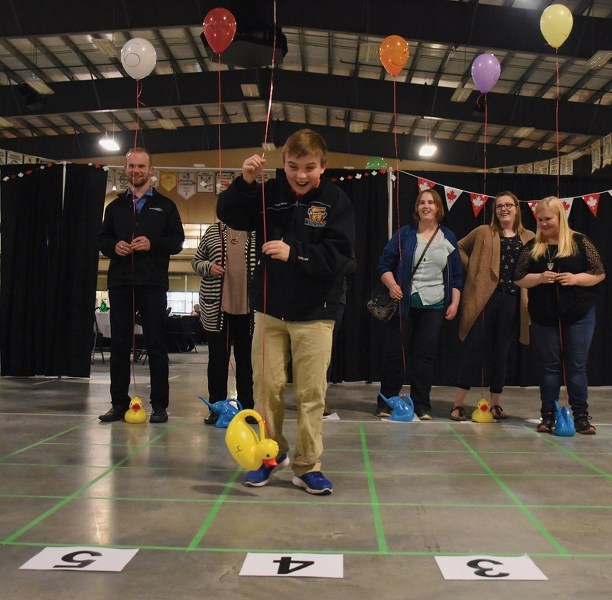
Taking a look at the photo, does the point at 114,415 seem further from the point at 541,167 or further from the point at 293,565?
the point at 541,167

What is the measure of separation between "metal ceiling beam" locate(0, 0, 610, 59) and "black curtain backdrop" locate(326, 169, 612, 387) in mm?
2457

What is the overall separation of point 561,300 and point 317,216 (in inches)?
69.6

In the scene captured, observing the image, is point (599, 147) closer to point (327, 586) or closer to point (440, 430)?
point (440, 430)

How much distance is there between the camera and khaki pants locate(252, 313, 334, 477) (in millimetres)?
2256

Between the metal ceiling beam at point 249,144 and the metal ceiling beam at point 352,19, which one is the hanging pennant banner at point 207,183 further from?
the metal ceiling beam at point 249,144

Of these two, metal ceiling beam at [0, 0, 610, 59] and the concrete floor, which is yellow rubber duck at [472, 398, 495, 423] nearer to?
the concrete floor

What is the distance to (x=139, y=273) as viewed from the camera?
354cm

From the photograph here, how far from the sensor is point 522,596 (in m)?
1.40

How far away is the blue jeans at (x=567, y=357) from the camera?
11.1 ft

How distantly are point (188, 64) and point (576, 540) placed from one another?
11423 mm

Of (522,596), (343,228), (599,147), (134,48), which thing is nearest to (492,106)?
(599,147)

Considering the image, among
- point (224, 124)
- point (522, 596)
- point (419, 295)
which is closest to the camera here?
point (522, 596)

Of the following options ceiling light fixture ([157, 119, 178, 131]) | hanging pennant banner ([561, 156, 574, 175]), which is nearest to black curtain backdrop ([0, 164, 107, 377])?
ceiling light fixture ([157, 119, 178, 131])

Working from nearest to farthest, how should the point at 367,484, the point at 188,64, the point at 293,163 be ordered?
the point at 293,163 < the point at 367,484 < the point at 188,64
